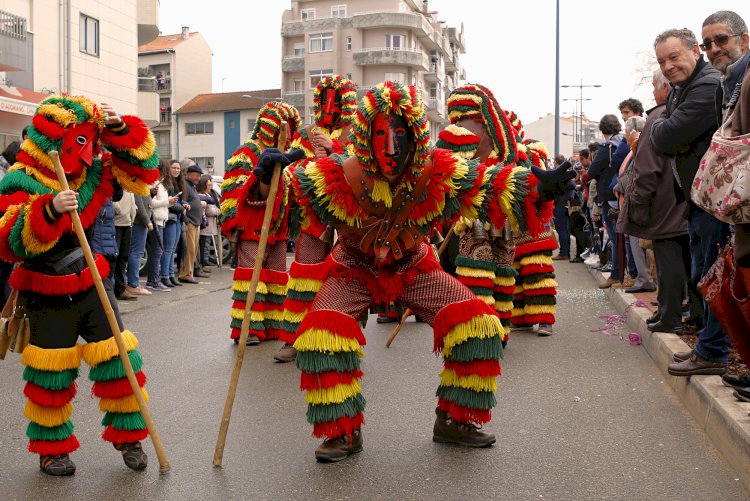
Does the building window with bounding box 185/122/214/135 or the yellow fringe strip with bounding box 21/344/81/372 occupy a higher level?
the building window with bounding box 185/122/214/135

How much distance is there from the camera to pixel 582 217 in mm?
16422

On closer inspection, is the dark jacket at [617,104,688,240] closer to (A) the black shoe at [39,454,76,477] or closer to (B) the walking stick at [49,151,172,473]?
(B) the walking stick at [49,151,172,473]

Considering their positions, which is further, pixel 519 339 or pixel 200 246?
pixel 200 246

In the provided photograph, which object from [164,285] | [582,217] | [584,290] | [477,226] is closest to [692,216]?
[477,226]

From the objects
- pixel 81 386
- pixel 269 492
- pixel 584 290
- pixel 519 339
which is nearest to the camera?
pixel 269 492

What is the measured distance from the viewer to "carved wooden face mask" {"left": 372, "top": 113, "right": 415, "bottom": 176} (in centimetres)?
451

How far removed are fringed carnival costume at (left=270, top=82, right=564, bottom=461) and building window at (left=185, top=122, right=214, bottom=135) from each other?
66.1 metres

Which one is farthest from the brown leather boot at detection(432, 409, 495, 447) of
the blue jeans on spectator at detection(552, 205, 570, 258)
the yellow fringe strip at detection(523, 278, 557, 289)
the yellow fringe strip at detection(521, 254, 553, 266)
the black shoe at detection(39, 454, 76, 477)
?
the blue jeans on spectator at detection(552, 205, 570, 258)

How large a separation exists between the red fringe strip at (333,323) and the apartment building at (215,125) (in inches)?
2507

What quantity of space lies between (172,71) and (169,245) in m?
58.0

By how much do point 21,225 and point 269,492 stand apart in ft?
5.81

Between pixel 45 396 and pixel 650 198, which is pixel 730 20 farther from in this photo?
pixel 45 396

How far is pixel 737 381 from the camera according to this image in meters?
5.05

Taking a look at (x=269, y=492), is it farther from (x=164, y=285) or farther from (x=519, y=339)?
(x=164, y=285)
